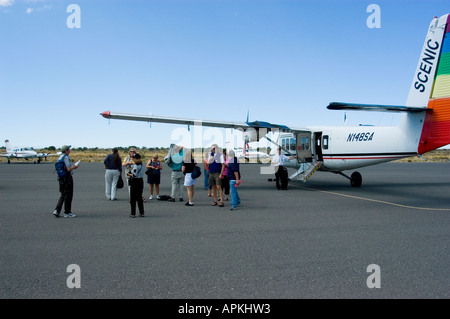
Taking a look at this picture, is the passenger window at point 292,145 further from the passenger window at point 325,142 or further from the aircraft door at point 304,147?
the passenger window at point 325,142

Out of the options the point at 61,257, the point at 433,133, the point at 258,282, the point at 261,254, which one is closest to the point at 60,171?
the point at 61,257

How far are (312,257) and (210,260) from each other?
1.59 metres

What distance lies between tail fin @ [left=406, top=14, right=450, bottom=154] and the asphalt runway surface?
10.5ft

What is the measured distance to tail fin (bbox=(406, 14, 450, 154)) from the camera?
12352 millimetres

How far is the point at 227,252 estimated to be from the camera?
236 inches

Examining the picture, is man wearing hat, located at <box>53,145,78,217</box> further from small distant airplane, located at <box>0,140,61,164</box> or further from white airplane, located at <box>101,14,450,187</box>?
small distant airplane, located at <box>0,140,61,164</box>

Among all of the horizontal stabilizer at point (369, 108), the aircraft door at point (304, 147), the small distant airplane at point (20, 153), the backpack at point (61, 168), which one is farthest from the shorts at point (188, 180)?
the small distant airplane at point (20, 153)

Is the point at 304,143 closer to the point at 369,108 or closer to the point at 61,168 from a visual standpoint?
the point at 369,108

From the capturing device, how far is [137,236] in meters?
7.18

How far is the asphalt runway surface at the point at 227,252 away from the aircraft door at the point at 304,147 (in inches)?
302

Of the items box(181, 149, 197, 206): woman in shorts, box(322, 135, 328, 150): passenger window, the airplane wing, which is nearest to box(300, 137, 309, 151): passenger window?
the airplane wing

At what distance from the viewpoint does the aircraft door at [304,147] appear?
60.3 ft

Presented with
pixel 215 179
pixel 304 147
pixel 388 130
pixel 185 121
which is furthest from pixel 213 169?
pixel 304 147

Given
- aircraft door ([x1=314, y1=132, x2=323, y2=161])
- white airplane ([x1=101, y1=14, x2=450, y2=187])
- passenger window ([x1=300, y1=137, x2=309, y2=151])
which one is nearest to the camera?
white airplane ([x1=101, y1=14, x2=450, y2=187])
